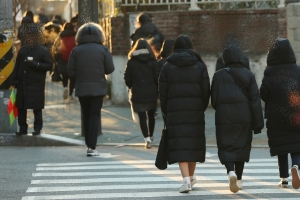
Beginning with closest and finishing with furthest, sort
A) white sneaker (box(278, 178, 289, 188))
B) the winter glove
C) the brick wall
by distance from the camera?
white sneaker (box(278, 178, 289, 188)) → the winter glove → the brick wall

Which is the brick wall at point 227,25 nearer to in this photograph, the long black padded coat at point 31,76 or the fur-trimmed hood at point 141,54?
the fur-trimmed hood at point 141,54

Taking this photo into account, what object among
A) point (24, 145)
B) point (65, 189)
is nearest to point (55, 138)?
point (24, 145)

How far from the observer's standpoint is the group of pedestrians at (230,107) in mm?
9539

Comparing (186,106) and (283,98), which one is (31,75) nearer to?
(186,106)

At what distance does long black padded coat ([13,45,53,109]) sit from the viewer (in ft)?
46.9

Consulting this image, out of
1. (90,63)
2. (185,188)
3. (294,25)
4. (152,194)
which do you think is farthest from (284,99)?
(294,25)

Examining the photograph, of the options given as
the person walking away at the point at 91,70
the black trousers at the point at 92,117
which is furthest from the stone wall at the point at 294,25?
the black trousers at the point at 92,117

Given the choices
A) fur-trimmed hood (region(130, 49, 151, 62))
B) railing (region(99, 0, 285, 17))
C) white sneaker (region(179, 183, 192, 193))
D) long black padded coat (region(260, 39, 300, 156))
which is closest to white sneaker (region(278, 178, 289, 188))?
long black padded coat (region(260, 39, 300, 156))

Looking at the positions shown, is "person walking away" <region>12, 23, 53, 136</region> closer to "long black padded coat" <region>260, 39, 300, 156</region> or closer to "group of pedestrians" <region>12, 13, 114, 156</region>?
"group of pedestrians" <region>12, 13, 114, 156</region>

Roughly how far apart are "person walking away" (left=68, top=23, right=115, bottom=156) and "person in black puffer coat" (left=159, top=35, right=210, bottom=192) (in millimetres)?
2954

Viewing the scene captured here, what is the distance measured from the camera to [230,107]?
953 cm

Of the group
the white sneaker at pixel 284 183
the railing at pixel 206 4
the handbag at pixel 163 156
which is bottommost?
the white sneaker at pixel 284 183

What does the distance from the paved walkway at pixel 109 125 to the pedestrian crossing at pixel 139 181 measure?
87.6 inches

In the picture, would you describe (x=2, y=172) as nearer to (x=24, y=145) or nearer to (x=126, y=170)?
(x=126, y=170)
